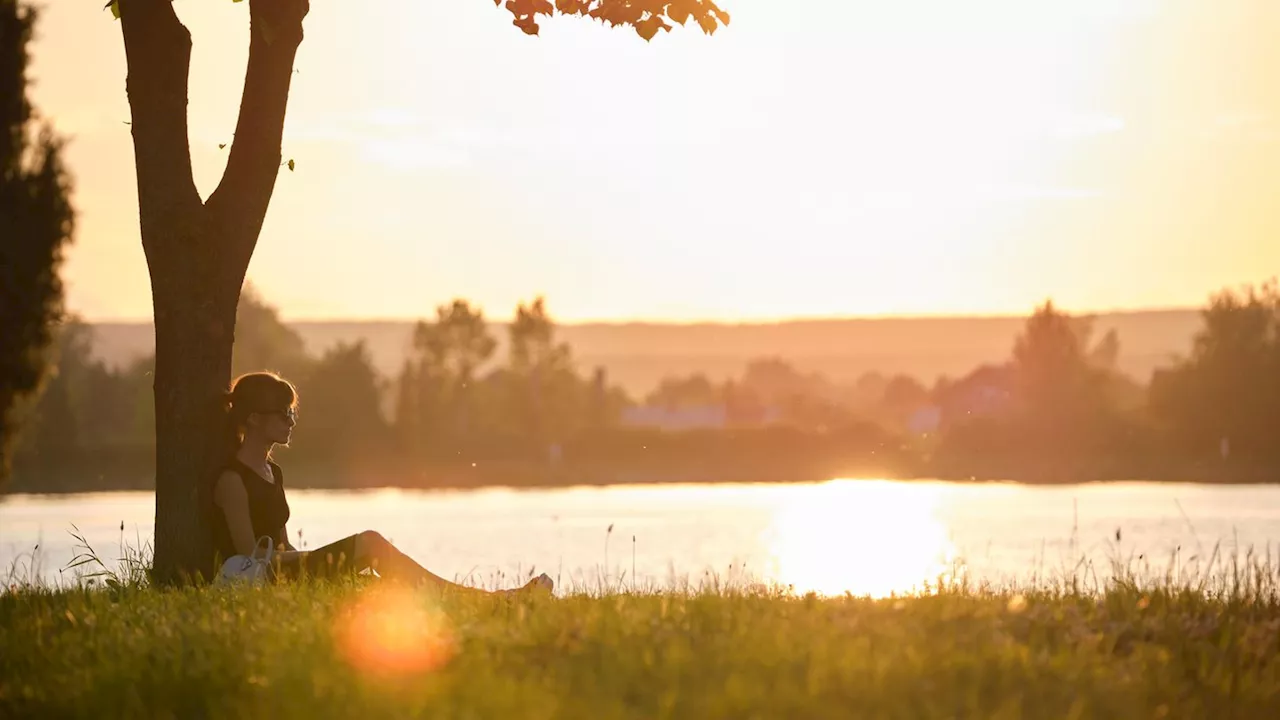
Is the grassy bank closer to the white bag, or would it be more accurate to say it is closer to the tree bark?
the white bag

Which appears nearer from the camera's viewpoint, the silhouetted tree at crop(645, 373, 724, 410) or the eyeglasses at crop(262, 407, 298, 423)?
the eyeglasses at crop(262, 407, 298, 423)

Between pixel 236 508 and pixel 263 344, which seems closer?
pixel 236 508

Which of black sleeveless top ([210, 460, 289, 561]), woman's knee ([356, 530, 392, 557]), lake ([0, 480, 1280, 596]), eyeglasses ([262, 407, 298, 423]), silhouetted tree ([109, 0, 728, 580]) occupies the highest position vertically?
silhouetted tree ([109, 0, 728, 580])

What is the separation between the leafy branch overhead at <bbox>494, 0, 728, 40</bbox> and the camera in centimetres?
1075

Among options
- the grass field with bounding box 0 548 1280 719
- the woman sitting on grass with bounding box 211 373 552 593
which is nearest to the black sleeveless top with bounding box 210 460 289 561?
the woman sitting on grass with bounding box 211 373 552 593

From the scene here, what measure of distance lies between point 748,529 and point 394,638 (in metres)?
40.5

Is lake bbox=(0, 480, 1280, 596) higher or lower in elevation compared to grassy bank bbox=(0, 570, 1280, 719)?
lower

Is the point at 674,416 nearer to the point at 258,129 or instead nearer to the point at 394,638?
the point at 258,129

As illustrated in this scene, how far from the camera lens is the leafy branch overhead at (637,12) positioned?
35.3 feet

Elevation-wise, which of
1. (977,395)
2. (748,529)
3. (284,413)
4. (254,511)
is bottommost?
(748,529)

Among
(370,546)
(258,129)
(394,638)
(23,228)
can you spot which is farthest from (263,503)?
(23,228)

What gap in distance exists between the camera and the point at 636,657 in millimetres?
6859

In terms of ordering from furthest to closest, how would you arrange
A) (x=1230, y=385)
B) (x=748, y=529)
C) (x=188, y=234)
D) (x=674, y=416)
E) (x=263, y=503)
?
(x=674, y=416) < (x=1230, y=385) < (x=748, y=529) < (x=188, y=234) < (x=263, y=503)

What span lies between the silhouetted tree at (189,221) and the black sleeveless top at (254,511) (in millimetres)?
183
